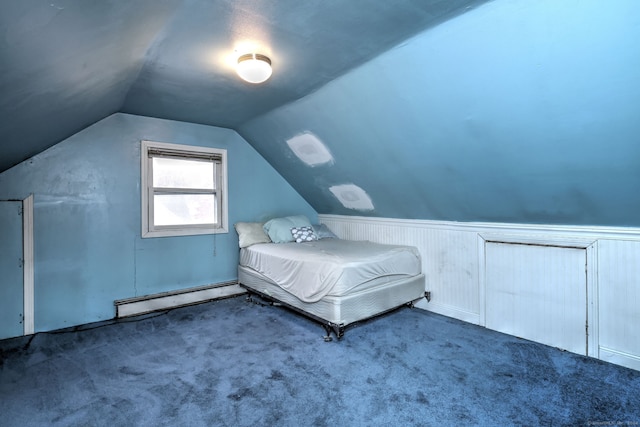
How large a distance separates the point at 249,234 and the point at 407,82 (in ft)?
8.41

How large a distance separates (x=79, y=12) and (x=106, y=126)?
245cm

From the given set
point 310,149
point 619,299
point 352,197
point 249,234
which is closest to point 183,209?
point 249,234

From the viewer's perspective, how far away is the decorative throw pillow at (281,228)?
13.0 feet

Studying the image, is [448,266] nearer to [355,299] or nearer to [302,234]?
[355,299]

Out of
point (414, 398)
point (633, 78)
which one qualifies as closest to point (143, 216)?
point (414, 398)

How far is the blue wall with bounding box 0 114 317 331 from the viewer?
9.63ft

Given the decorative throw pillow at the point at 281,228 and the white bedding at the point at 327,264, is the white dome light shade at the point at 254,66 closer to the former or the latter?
the white bedding at the point at 327,264

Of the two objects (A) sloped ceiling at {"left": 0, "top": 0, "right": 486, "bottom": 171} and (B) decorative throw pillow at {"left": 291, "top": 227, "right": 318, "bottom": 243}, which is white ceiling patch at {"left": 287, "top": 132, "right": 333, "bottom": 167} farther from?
(B) decorative throw pillow at {"left": 291, "top": 227, "right": 318, "bottom": 243}

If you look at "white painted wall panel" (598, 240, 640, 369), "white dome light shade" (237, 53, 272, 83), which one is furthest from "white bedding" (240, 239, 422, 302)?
"white dome light shade" (237, 53, 272, 83)

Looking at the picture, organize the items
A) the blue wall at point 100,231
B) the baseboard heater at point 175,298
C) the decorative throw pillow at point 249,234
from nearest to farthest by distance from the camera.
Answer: the blue wall at point 100,231 → the baseboard heater at point 175,298 → the decorative throw pillow at point 249,234

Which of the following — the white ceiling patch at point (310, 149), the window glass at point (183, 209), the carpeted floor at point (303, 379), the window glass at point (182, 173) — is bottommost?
the carpeted floor at point (303, 379)

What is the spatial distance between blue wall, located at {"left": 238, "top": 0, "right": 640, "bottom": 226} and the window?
140 centimetres

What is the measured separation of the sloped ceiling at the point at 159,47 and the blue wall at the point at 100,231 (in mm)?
279

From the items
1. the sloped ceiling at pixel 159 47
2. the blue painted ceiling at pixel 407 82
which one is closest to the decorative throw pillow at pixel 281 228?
the blue painted ceiling at pixel 407 82
